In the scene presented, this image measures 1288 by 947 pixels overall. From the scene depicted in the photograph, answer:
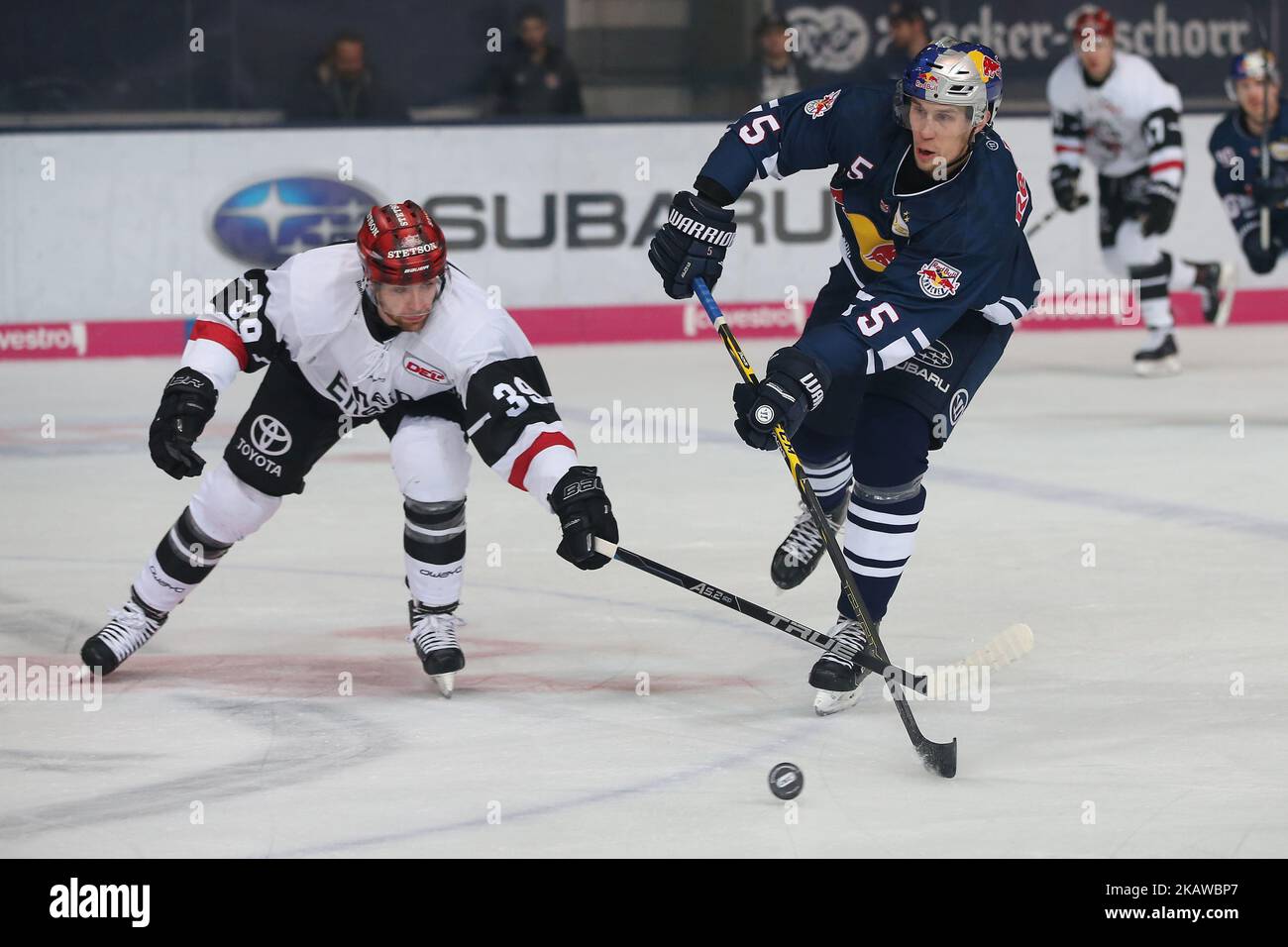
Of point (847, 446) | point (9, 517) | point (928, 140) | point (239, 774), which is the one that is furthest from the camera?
point (9, 517)

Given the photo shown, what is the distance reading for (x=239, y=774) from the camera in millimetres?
3863

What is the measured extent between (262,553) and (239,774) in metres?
2.08

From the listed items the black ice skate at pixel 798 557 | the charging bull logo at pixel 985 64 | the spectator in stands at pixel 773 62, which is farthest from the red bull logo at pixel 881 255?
the spectator in stands at pixel 773 62

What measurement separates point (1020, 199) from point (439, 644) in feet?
4.74

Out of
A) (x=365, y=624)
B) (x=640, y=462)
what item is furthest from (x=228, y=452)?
(x=640, y=462)

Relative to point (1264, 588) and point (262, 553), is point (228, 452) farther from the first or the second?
point (1264, 588)

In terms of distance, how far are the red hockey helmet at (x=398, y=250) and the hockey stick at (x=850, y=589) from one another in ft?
1.90

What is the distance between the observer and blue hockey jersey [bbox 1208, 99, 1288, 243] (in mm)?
9070

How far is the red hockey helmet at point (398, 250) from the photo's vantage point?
416 centimetres

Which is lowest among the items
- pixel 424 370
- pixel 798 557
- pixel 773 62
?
pixel 798 557

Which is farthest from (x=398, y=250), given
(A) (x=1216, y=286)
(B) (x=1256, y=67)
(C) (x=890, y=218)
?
(A) (x=1216, y=286)

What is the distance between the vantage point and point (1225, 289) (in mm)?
9633

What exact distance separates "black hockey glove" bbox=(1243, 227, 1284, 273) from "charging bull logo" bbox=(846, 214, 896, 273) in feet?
15.9

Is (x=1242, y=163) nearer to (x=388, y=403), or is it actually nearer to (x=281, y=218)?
(x=281, y=218)
